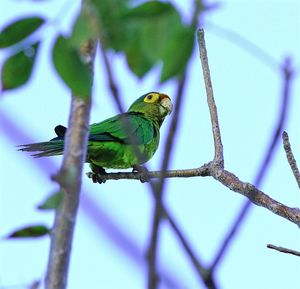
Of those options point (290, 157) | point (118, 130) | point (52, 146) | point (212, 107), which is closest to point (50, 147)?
point (52, 146)

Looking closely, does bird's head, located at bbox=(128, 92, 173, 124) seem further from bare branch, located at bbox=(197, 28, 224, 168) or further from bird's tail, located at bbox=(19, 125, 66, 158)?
bare branch, located at bbox=(197, 28, 224, 168)

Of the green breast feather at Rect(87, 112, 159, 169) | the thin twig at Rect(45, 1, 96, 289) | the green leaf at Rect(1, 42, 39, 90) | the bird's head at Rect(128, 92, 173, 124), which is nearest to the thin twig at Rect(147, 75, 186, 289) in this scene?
the thin twig at Rect(45, 1, 96, 289)

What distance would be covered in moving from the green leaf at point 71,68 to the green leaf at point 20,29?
0.10 meters

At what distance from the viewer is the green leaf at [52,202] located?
3.88 ft

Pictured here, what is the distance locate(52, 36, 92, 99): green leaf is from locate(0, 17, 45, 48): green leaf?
0.10 meters

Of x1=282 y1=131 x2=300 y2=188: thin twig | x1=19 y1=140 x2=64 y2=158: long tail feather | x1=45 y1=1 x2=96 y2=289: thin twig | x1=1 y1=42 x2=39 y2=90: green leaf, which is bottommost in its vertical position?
x1=45 y1=1 x2=96 y2=289: thin twig

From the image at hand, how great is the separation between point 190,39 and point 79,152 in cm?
36

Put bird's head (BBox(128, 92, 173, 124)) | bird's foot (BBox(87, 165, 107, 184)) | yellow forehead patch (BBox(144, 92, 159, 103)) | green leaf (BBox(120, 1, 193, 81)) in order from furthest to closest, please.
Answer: yellow forehead patch (BBox(144, 92, 159, 103))
bird's head (BBox(128, 92, 173, 124))
bird's foot (BBox(87, 165, 107, 184))
green leaf (BBox(120, 1, 193, 81))

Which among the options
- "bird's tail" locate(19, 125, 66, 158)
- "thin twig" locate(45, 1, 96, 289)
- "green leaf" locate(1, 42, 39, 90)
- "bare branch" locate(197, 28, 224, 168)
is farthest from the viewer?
"bird's tail" locate(19, 125, 66, 158)

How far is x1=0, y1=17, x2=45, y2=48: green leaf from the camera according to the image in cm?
124

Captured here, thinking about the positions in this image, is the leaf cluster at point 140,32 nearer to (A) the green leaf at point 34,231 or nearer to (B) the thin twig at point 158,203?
(B) the thin twig at point 158,203

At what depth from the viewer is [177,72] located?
99 cm

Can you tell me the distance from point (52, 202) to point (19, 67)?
26 cm

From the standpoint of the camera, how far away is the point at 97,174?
185 inches
